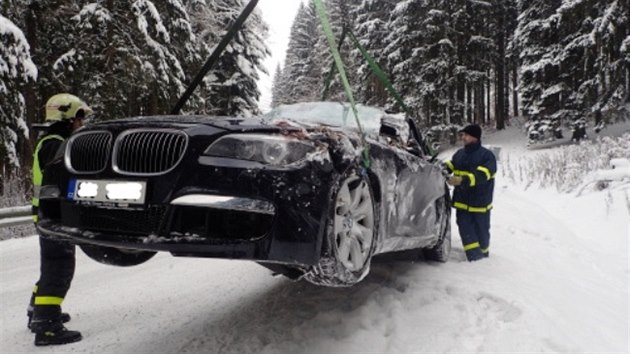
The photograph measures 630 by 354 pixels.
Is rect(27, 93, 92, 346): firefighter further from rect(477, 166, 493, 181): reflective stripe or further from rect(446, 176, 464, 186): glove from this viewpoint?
rect(477, 166, 493, 181): reflective stripe

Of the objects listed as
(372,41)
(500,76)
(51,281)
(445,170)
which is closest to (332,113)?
(445,170)

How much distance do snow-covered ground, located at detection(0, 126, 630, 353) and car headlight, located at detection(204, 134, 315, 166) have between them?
4.06 ft

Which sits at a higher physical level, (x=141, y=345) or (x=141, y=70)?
(x=141, y=70)

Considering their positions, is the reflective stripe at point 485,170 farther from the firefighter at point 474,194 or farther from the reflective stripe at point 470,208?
the reflective stripe at point 470,208

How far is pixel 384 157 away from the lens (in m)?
3.27

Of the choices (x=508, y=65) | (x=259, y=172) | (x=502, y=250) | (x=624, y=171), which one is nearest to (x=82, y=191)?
(x=259, y=172)

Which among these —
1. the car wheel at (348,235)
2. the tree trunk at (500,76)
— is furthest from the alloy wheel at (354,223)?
the tree trunk at (500,76)

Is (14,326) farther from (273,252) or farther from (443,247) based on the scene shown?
(443,247)

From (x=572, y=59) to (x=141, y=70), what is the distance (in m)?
17.2

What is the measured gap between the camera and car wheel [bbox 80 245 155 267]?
10.2ft

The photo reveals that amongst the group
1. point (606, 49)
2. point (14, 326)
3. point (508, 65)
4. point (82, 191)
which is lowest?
point (14, 326)

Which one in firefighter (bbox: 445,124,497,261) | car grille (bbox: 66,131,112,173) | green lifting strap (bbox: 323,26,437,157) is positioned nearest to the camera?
car grille (bbox: 66,131,112,173)

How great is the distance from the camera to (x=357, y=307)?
11.5 ft

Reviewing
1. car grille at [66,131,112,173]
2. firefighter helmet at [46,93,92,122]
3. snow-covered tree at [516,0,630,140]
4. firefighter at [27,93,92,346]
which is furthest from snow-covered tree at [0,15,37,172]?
snow-covered tree at [516,0,630,140]
